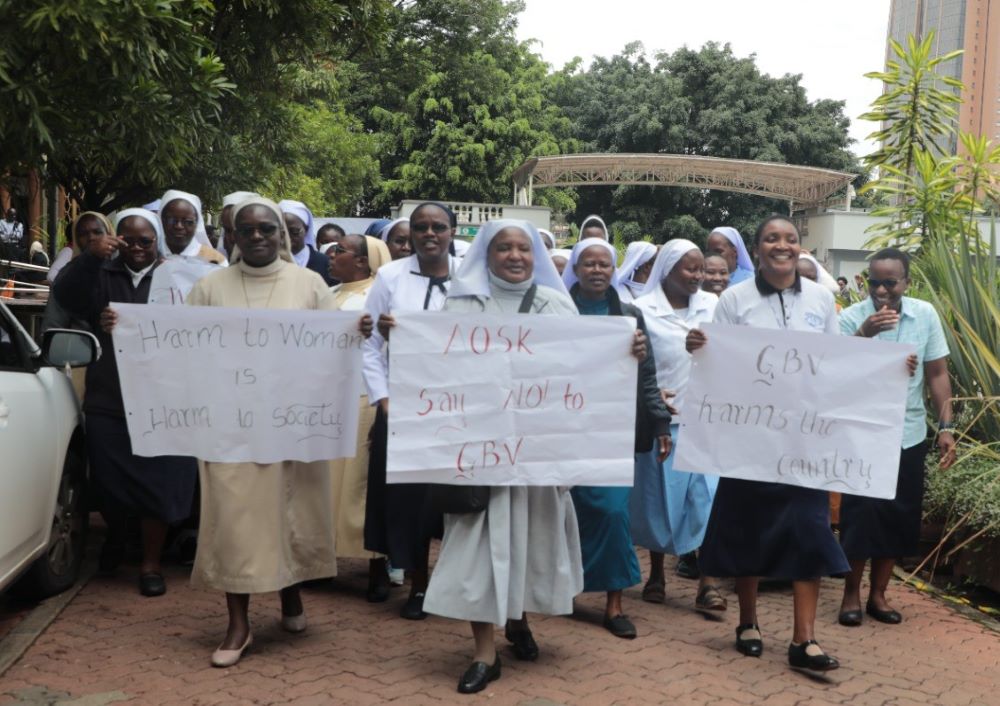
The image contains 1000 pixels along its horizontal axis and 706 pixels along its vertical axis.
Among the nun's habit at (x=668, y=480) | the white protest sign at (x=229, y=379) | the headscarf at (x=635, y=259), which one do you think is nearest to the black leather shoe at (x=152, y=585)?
the white protest sign at (x=229, y=379)

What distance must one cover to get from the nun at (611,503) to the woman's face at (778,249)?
734mm

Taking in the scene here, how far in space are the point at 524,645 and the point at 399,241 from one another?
10.3ft

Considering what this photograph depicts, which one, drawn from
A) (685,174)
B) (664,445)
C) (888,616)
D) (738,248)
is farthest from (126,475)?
(685,174)

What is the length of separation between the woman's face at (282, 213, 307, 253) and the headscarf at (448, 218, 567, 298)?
129 inches

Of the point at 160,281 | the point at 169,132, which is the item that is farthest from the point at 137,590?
the point at 169,132

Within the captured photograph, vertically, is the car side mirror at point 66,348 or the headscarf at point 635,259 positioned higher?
the headscarf at point 635,259

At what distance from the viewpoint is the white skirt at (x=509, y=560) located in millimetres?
5156

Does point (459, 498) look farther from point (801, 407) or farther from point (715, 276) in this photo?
point (715, 276)

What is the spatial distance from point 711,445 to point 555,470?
860mm

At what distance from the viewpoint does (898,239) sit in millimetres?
10719

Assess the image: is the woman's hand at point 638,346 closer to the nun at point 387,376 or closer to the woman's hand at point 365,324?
the nun at point 387,376

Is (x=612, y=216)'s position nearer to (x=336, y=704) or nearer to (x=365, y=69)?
(x=365, y=69)

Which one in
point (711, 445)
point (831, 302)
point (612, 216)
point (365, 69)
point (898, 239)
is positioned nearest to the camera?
point (711, 445)

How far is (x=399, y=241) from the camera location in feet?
26.1
